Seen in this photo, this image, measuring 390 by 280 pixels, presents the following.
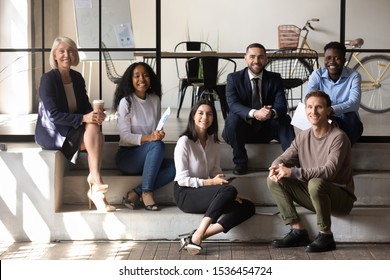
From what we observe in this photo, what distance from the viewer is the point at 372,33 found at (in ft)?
31.5

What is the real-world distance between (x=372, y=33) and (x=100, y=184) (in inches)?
256

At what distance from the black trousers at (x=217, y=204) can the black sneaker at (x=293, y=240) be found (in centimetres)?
25

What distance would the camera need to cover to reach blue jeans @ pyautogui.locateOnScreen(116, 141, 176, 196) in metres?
4.32

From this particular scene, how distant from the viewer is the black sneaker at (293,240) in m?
4.07

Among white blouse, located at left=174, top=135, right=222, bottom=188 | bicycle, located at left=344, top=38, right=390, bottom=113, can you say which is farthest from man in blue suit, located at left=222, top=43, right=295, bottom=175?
bicycle, located at left=344, top=38, right=390, bottom=113

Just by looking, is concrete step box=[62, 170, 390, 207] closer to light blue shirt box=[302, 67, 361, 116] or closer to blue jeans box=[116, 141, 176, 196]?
blue jeans box=[116, 141, 176, 196]

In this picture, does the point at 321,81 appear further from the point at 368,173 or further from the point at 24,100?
the point at 24,100

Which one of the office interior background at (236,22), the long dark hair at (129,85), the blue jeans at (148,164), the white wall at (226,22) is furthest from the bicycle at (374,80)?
the blue jeans at (148,164)

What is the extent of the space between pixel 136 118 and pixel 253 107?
0.84m

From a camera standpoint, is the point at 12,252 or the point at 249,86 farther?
the point at 249,86

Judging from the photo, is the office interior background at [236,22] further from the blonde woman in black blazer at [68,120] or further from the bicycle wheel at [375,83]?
the blonde woman in black blazer at [68,120]

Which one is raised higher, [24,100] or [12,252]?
[24,100]

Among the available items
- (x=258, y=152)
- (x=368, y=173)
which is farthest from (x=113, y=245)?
(x=368, y=173)

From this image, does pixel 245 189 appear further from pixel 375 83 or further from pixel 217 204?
pixel 375 83
